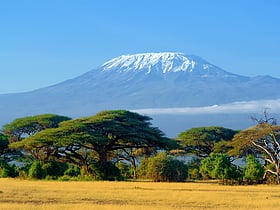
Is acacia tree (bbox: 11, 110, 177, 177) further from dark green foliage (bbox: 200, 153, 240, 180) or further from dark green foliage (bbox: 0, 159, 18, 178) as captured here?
dark green foliage (bbox: 200, 153, 240, 180)

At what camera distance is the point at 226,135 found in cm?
6912

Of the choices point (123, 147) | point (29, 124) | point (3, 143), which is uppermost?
point (29, 124)

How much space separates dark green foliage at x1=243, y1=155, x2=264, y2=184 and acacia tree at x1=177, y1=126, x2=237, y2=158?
59.6 feet

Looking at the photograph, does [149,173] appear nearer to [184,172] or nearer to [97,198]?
[184,172]

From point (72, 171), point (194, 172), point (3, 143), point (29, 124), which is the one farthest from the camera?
point (29, 124)

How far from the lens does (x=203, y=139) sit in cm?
6756

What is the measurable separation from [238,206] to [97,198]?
20.7 ft

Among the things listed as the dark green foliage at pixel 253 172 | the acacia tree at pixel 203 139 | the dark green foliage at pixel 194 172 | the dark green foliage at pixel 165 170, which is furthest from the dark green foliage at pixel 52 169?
the acacia tree at pixel 203 139

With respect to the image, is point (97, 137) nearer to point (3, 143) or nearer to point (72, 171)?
point (72, 171)

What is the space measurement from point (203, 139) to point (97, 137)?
24.2 meters

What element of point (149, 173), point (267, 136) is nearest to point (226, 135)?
point (267, 136)

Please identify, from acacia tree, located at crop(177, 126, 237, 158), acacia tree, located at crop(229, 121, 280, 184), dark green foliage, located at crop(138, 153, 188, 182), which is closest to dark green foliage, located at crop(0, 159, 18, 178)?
dark green foliage, located at crop(138, 153, 188, 182)

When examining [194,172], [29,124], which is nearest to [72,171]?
[29,124]

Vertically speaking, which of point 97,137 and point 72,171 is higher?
point 97,137
